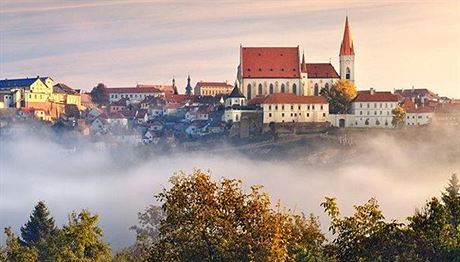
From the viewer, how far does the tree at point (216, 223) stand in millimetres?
17855

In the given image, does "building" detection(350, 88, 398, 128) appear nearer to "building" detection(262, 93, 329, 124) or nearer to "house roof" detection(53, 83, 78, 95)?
"building" detection(262, 93, 329, 124)

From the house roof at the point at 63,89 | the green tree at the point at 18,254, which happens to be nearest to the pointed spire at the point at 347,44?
the house roof at the point at 63,89

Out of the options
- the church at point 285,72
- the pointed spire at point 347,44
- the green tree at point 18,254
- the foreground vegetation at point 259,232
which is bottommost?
the green tree at point 18,254

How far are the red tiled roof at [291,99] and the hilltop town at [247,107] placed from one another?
0.20 feet

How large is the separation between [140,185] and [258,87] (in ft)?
63.3

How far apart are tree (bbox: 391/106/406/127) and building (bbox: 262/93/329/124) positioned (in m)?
7.03

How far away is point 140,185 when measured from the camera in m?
103

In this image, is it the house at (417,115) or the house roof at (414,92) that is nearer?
the house at (417,115)

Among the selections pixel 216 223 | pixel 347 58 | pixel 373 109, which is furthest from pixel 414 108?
pixel 216 223

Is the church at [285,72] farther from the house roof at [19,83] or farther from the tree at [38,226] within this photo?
the tree at [38,226]

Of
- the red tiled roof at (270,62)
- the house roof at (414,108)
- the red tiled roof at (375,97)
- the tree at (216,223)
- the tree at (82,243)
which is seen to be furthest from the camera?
the red tiled roof at (270,62)

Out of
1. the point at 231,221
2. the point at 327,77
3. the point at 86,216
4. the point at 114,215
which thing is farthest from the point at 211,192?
the point at 327,77

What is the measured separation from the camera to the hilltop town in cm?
9981

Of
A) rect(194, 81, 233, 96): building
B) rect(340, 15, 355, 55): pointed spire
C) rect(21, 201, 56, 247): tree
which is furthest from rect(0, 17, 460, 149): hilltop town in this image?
rect(21, 201, 56, 247): tree
